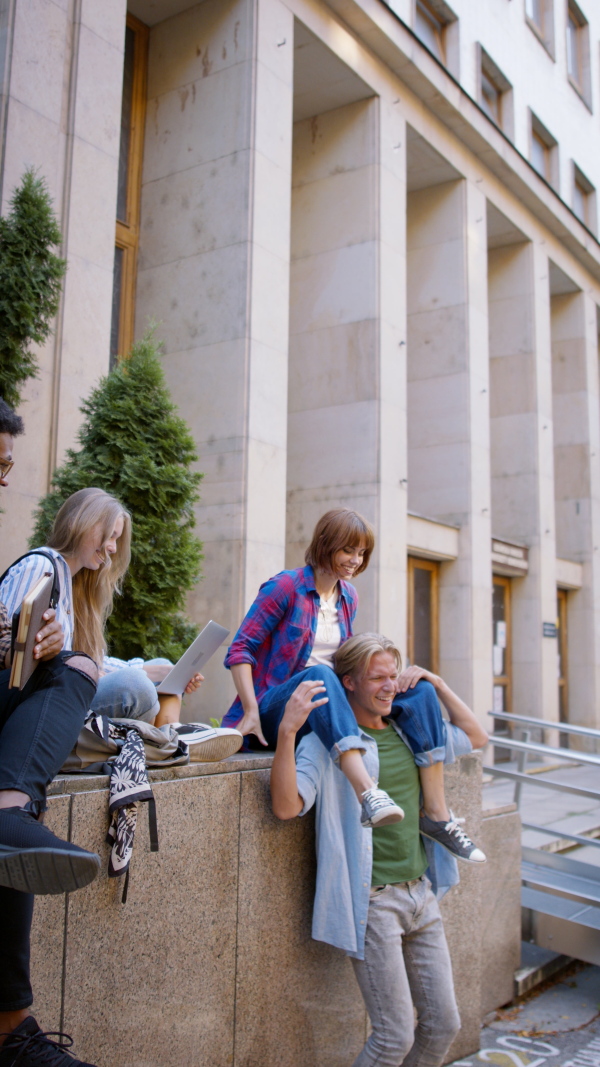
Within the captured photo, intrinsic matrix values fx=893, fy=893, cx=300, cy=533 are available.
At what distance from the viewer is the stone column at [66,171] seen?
23.8 ft

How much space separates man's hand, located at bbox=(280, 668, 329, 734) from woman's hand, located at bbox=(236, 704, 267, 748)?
0.55 metres

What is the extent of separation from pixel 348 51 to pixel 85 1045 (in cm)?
1209

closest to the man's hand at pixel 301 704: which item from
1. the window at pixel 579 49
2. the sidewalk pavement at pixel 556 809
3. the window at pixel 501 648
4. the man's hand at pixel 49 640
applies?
the man's hand at pixel 49 640

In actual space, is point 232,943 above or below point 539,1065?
above

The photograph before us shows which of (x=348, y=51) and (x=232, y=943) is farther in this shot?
(x=348, y=51)

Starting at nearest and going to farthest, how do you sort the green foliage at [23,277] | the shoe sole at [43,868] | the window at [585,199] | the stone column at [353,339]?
the shoe sole at [43,868] < the green foliage at [23,277] < the stone column at [353,339] < the window at [585,199]

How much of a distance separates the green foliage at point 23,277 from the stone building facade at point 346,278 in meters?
1.47

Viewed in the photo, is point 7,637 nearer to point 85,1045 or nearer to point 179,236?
point 85,1045

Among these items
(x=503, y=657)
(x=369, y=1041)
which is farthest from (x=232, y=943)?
(x=503, y=657)

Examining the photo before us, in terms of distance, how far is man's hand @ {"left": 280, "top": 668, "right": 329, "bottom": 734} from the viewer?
3.38 m

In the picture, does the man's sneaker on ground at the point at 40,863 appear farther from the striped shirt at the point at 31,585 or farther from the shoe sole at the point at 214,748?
the shoe sole at the point at 214,748

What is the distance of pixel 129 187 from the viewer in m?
10.9

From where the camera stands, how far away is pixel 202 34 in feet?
34.5

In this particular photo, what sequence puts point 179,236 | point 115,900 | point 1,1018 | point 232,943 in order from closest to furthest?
1. point 1,1018
2. point 115,900
3. point 232,943
4. point 179,236
